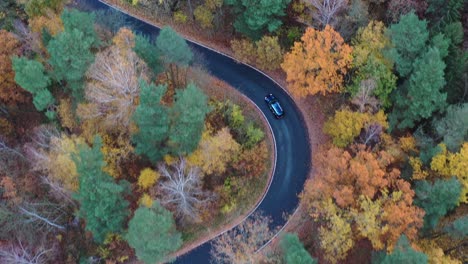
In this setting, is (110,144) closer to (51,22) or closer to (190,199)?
(190,199)

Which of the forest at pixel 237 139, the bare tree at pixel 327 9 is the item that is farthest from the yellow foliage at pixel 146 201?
the bare tree at pixel 327 9

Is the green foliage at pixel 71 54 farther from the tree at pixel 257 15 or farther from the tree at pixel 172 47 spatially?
the tree at pixel 257 15

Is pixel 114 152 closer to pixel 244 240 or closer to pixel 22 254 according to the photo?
pixel 22 254

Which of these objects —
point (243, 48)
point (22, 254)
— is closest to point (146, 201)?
point (22, 254)

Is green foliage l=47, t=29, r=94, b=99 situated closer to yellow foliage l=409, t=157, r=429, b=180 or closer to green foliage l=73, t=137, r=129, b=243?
green foliage l=73, t=137, r=129, b=243

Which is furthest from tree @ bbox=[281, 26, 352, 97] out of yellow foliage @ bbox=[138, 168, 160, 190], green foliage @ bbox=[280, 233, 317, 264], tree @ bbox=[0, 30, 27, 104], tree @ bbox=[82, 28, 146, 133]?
tree @ bbox=[0, 30, 27, 104]

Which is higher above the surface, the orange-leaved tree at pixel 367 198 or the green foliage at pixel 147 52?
the green foliage at pixel 147 52

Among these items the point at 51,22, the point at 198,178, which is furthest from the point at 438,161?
the point at 51,22
